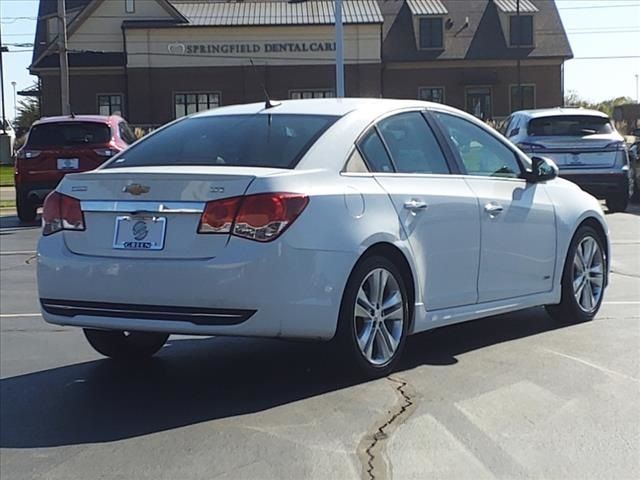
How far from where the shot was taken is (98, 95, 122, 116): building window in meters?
53.0

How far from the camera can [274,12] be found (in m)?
53.1

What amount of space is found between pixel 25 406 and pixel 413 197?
2.52 m

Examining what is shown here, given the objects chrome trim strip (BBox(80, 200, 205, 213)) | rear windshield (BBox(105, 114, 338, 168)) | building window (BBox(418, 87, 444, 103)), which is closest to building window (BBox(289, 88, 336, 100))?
building window (BBox(418, 87, 444, 103))

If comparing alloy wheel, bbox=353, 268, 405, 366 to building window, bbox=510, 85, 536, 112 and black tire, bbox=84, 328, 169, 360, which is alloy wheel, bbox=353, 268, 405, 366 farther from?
building window, bbox=510, 85, 536, 112

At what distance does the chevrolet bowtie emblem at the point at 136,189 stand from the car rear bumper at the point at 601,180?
11.7 metres

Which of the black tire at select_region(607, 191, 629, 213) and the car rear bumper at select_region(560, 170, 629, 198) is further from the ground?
the car rear bumper at select_region(560, 170, 629, 198)

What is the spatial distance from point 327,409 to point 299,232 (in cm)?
93

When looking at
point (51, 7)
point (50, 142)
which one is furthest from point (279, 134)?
point (51, 7)

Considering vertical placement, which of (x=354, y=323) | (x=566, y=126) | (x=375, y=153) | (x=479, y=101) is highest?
(x=479, y=101)

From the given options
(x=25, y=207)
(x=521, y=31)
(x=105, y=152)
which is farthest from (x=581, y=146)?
(x=521, y=31)

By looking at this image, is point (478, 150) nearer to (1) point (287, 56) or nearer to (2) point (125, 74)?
(1) point (287, 56)

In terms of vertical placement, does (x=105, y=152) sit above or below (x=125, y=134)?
below

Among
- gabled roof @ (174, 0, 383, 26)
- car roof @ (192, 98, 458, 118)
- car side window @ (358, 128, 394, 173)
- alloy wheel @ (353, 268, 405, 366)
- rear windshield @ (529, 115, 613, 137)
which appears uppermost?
gabled roof @ (174, 0, 383, 26)

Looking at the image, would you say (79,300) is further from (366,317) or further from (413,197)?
(413,197)
